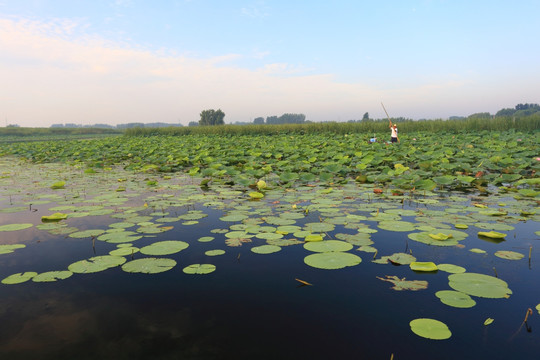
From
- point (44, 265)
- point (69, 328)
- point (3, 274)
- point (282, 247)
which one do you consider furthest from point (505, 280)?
point (3, 274)

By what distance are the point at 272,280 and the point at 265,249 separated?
539mm

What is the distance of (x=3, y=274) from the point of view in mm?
2309

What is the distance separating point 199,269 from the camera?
7.64ft

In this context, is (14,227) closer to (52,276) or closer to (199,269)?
(52,276)

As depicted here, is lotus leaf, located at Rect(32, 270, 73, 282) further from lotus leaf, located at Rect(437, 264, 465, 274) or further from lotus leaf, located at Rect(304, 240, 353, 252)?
lotus leaf, located at Rect(437, 264, 465, 274)

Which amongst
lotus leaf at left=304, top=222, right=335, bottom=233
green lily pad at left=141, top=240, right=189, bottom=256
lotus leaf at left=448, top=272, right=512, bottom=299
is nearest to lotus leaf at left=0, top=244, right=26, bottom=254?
green lily pad at left=141, top=240, right=189, bottom=256

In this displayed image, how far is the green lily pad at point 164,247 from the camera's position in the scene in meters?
2.65

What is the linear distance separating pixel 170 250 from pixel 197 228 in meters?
0.71

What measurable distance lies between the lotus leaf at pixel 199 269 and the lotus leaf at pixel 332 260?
717 mm

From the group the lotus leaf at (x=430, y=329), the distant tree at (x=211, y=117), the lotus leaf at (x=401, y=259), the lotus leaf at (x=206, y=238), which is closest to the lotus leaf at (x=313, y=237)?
the lotus leaf at (x=401, y=259)

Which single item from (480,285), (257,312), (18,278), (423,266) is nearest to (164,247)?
(18,278)

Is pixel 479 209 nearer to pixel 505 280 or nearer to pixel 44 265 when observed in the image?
pixel 505 280

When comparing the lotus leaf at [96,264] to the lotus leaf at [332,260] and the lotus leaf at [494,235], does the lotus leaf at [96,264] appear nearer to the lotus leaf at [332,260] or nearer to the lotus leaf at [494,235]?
the lotus leaf at [332,260]

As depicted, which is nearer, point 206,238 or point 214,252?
point 214,252
